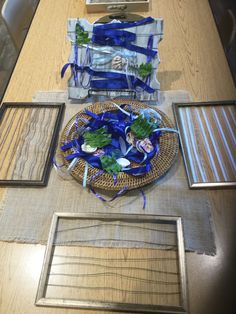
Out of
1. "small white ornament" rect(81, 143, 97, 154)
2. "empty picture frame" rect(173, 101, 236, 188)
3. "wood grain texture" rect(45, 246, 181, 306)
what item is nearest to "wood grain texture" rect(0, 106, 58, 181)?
"small white ornament" rect(81, 143, 97, 154)

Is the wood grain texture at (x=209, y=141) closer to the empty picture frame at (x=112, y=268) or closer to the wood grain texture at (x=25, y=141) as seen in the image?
the empty picture frame at (x=112, y=268)

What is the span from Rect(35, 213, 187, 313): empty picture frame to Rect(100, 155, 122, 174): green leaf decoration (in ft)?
0.34

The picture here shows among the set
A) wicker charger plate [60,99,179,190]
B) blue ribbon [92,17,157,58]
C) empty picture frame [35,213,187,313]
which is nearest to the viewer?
empty picture frame [35,213,187,313]

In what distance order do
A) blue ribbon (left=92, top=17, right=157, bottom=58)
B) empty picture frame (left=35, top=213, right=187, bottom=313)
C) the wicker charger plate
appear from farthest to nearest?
blue ribbon (left=92, top=17, right=157, bottom=58) → the wicker charger plate → empty picture frame (left=35, top=213, right=187, bottom=313)

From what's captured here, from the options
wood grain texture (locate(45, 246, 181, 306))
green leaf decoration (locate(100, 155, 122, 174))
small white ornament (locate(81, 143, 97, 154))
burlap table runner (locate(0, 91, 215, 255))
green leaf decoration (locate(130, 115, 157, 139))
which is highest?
green leaf decoration (locate(130, 115, 157, 139))

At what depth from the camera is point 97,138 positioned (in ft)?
2.14

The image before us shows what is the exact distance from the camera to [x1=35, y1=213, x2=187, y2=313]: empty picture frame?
1.64ft

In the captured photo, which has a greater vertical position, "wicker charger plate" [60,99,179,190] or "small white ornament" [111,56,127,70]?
"small white ornament" [111,56,127,70]

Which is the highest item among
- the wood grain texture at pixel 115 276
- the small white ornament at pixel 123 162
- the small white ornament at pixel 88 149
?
the small white ornament at pixel 88 149

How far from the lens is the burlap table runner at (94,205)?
583mm

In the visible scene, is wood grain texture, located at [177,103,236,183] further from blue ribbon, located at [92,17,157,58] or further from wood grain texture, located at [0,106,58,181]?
wood grain texture, located at [0,106,58,181]

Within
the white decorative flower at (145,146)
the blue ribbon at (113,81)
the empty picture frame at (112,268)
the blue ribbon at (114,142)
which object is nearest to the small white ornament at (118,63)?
the blue ribbon at (113,81)

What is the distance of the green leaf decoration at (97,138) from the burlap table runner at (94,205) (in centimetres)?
11

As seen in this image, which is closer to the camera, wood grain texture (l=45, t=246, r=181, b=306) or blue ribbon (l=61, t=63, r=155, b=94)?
wood grain texture (l=45, t=246, r=181, b=306)
